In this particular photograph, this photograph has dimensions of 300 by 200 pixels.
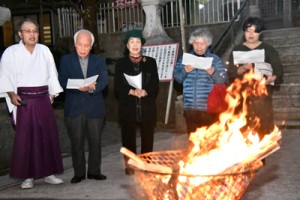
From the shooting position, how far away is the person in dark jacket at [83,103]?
5.32 metres

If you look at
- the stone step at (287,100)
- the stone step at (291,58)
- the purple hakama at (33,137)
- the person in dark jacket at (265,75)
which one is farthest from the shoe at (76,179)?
the stone step at (291,58)

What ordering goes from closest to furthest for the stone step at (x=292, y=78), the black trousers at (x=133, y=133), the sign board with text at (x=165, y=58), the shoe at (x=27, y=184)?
the shoe at (x=27, y=184)
the black trousers at (x=133, y=133)
the stone step at (x=292, y=78)
the sign board with text at (x=165, y=58)

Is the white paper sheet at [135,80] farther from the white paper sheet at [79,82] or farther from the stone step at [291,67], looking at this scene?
the stone step at [291,67]

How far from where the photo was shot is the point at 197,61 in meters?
4.86

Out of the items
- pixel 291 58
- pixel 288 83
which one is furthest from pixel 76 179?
pixel 291 58

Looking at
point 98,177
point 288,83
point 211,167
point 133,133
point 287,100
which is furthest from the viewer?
point 288,83

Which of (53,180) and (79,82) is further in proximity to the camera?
(53,180)

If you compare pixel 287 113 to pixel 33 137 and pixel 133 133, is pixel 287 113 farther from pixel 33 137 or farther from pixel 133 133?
pixel 33 137

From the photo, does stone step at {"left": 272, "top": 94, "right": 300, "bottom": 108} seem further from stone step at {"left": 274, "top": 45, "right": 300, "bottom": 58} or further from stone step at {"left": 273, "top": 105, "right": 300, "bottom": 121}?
stone step at {"left": 274, "top": 45, "right": 300, "bottom": 58}

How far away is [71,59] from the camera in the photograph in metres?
5.32

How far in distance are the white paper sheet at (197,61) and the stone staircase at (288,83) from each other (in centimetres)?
416

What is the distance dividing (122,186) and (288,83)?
218 inches

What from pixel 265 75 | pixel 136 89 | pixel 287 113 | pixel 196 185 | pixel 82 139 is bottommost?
pixel 287 113

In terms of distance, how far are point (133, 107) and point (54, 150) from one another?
113 centimetres
